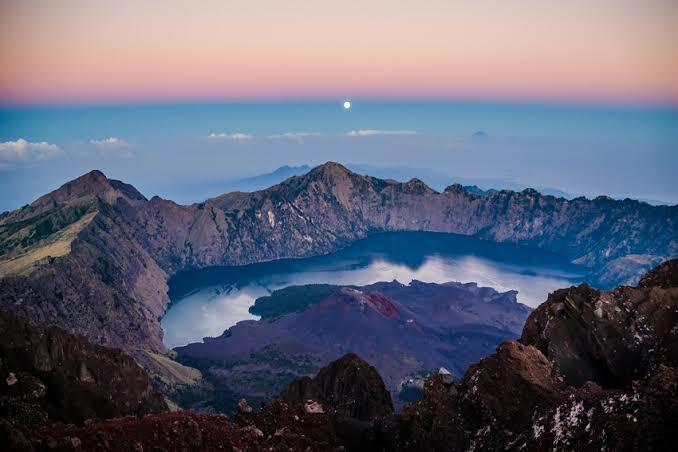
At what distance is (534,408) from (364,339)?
10192cm

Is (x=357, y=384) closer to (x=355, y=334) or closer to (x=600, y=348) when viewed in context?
(x=600, y=348)

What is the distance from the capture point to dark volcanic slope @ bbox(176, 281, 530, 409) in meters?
116

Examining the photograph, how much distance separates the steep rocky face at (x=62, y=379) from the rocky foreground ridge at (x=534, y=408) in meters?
7.93

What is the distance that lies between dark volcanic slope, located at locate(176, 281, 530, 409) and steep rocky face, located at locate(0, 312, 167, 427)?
128 ft

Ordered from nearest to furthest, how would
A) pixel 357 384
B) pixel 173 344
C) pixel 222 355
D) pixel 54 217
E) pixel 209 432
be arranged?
pixel 209 432 < pixel 357 384 < pixel 222 355 < pixel 173 344 < pixel 54 217

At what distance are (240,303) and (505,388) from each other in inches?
6259

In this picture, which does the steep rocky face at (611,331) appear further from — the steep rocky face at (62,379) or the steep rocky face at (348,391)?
the steep rocky face at (62,379)

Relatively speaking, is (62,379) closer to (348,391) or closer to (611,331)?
(348,391)

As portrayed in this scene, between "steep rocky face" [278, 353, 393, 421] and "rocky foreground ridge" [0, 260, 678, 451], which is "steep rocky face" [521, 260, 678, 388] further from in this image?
"steep rocky face" [278, 353, 393, 421]

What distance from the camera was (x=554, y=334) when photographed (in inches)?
1518

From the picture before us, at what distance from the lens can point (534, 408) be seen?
31.8 m

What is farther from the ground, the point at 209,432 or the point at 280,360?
the point at 209,432

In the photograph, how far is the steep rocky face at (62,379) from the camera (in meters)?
36.1

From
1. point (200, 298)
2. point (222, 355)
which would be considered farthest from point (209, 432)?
point (200, 298)
